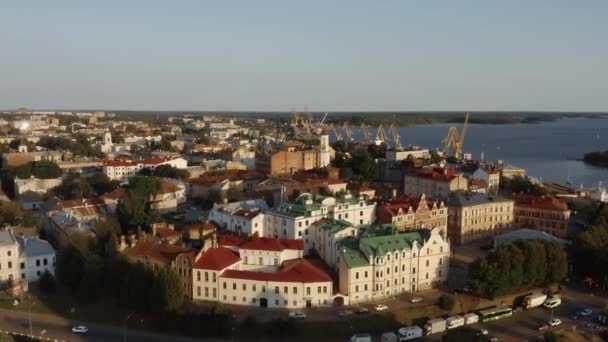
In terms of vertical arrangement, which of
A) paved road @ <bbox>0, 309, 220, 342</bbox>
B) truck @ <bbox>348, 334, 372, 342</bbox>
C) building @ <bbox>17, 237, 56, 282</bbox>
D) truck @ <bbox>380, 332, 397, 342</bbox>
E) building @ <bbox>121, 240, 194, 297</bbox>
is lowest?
→ paved road @ <bbox>0, 309, 220, 342</bbox>

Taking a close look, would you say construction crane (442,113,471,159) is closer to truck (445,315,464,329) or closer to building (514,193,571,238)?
building (514,193,571,238)

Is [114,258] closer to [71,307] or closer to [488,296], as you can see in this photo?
[71,307]

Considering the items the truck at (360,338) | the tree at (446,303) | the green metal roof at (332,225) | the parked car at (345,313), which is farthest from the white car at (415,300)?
the green metal roof at (332,225)

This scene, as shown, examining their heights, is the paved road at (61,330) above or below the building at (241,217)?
below

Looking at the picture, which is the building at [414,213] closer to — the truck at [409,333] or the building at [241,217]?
the building at [241,217]

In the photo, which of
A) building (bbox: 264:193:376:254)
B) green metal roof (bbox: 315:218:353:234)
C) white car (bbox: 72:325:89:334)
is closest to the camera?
white car (bbox: 72:325:89:334)

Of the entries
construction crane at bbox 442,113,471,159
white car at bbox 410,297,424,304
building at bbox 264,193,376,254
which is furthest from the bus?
construction crane at bbox 442,113,471,159

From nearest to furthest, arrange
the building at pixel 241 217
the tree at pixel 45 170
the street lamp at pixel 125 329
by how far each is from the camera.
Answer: the street lamp at pixel 125 329 → the building at pixel 241 217 → the tree at pixel 45 170

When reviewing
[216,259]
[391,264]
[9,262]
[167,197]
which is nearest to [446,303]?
[391,264]
